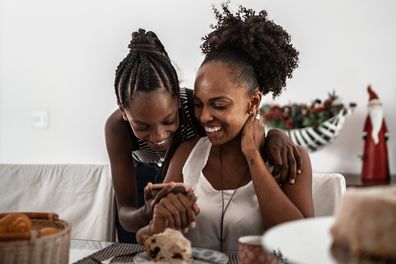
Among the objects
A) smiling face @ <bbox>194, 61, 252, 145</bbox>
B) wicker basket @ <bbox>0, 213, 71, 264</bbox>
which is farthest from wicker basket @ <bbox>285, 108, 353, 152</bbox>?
wicker basket @ <bbox>0, 213, 71, 264</bbox>

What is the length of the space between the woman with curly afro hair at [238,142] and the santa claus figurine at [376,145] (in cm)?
89

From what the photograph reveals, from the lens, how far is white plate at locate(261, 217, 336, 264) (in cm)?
44

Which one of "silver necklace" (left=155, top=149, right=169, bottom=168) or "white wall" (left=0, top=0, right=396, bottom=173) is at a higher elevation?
"white wall" (left=0, top=0, right=396, bottom=173)

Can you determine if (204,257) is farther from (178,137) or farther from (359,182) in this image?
(359,182)

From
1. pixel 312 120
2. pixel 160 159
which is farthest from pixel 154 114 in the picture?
pixel 312 120

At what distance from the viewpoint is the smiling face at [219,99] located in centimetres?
112

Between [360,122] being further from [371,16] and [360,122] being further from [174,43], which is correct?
[174,43]

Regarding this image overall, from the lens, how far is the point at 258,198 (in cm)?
113

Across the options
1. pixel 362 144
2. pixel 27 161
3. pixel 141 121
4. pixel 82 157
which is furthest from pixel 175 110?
pixel 27 161

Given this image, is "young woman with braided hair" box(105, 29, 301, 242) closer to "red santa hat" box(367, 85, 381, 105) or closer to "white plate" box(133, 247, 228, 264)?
"white plate" box(133, 247, 228, 264)

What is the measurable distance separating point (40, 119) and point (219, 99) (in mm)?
2035

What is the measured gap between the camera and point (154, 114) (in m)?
1.10

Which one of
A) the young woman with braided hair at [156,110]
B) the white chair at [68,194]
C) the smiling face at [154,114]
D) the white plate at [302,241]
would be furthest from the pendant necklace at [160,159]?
the white plate at [302,241]

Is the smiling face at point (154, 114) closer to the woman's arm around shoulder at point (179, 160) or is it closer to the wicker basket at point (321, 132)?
the woman's arm around shoulder at point (179, 160)
